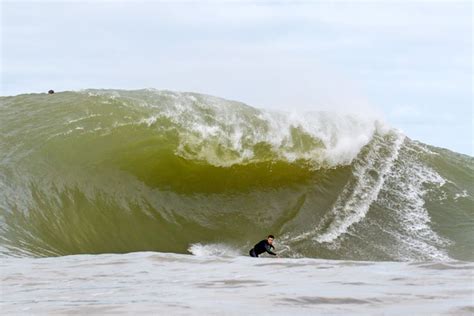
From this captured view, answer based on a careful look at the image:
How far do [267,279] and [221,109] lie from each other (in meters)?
9.87

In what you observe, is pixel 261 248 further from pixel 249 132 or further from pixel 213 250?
pixel 249 132

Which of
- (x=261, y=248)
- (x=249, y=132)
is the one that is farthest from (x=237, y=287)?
(x=249, y=132)

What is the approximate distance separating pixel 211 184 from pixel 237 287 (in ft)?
27.9

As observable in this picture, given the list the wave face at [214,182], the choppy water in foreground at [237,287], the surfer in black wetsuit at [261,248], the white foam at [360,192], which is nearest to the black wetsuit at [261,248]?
the surfer in black wetsuit at [261,248]

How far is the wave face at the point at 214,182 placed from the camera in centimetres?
1386

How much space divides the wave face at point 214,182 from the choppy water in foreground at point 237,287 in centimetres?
436

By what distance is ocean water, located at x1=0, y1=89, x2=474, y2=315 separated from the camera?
1367 centimetres

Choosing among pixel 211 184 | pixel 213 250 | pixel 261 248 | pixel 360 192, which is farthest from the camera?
pixel 360 192

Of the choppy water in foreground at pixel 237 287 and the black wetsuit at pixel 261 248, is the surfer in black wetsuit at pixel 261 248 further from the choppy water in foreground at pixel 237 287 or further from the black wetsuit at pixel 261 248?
the choppy water in foreground at pixel 237 287

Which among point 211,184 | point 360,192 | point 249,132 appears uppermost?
point 249,132

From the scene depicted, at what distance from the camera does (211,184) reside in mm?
15320

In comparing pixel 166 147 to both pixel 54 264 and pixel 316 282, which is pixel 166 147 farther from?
pixel 316 282

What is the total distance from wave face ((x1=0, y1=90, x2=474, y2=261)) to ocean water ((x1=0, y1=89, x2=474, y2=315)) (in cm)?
3

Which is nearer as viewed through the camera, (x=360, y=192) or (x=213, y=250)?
(x=213, y=250)
